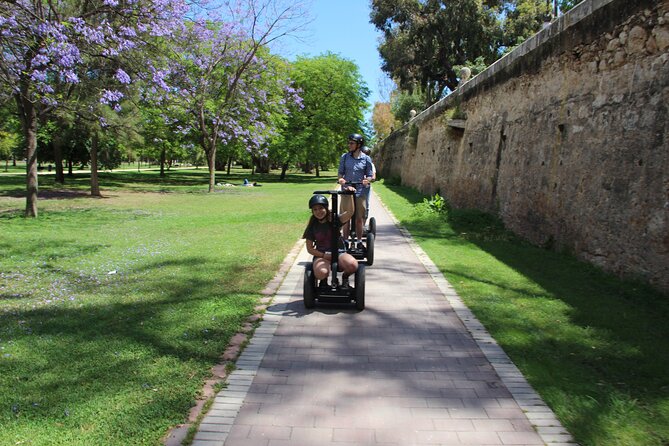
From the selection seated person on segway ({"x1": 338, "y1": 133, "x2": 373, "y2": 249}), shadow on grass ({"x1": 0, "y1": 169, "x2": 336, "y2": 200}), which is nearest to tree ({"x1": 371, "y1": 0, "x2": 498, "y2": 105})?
shadow on grass ({"x1": 0, "y1": 169, "x2": 336, "y2": 200})

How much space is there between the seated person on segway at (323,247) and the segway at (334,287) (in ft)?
0.21

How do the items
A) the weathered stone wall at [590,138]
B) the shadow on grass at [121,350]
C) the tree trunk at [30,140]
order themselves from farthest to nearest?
the tree trunk at [30,140] < the weathered stone wall at [590,138] < the shadow on grass at [121,350]

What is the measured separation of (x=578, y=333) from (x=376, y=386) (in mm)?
2288

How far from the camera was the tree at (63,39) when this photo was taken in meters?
8.38

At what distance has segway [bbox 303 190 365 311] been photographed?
17.3ft

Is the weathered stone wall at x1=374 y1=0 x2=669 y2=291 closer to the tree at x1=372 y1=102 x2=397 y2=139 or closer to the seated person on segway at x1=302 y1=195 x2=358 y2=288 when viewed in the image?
the seated person on segway at x1=302 y1=195 x2=358 y2=288

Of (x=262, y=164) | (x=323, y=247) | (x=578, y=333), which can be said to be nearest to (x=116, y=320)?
(x=323, y=247)

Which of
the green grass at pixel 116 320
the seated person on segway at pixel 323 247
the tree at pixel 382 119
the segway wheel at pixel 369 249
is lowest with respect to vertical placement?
the green grass at pixel 116 320

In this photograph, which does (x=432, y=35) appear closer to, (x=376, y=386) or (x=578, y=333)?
(x=578, y=333)

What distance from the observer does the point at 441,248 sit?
907 cm

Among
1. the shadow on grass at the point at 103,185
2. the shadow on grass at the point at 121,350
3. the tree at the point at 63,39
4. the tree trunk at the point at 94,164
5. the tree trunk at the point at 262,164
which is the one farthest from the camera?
the tree trunk at the point at 262,164

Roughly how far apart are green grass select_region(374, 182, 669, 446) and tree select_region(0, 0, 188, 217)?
296 inches

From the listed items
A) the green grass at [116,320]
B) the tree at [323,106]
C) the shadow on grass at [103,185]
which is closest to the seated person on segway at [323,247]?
the green grass at [116,320]

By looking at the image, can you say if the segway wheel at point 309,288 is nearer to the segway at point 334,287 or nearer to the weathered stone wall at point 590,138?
the segway at point 334,287
